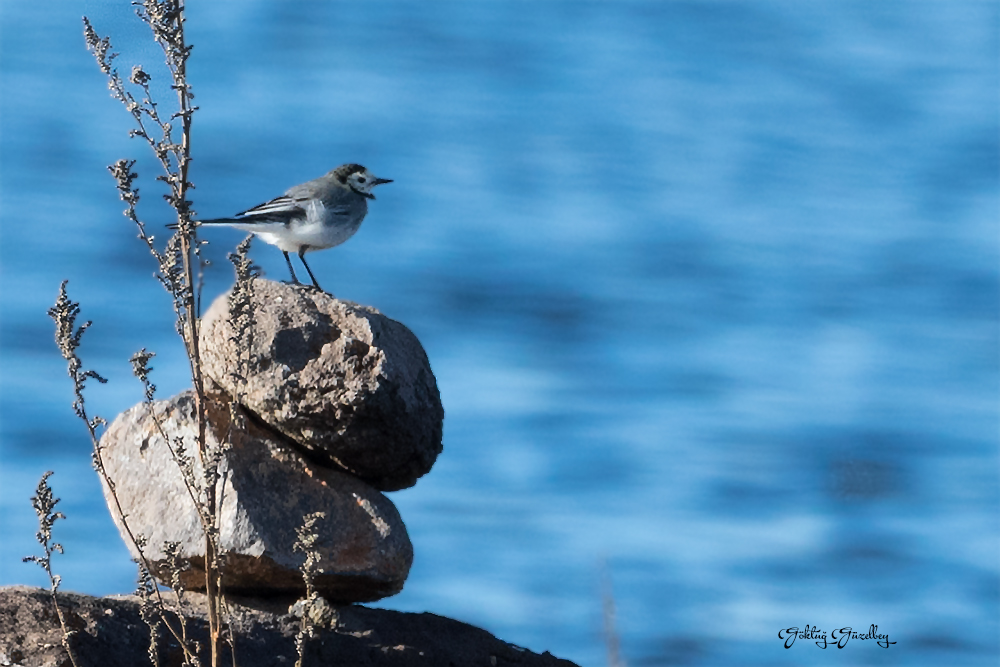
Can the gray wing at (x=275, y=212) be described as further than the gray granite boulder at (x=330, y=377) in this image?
Yes

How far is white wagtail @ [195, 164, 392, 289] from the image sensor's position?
9727 mm

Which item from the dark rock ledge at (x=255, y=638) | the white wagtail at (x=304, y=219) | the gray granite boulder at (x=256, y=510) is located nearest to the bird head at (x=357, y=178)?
the white wagtail at (x=304, y=219)

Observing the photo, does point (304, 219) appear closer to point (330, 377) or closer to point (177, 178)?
point (330, 377)

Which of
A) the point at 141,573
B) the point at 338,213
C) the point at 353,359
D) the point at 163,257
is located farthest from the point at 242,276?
Result: the point at 338,213

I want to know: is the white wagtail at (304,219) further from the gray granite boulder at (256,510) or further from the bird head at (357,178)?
the gray granite boulder at (256,510)

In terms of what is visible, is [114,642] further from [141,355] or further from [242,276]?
[242,276]

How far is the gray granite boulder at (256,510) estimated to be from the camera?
7918 millimetres

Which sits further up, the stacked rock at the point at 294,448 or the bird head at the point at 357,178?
the bird head at the point at 357,178

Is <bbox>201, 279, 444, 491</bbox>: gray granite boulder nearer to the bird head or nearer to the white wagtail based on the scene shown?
the white wagtail

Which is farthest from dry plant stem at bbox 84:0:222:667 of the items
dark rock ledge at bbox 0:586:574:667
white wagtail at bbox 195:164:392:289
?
white wagtail at bbox 195:164:392:289

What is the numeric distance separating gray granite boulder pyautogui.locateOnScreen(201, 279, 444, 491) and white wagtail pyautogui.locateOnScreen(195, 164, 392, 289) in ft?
4.70

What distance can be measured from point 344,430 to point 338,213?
239 centimetres

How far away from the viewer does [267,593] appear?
8.23 metres

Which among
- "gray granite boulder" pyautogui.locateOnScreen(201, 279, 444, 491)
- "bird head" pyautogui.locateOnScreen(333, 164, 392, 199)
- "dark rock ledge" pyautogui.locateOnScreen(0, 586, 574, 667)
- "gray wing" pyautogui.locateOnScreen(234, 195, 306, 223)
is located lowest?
"dark rock ledge" pyautogui.locateOnScreen(0, 586, 574, 667)
